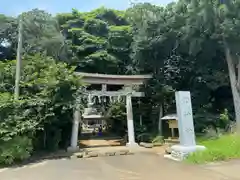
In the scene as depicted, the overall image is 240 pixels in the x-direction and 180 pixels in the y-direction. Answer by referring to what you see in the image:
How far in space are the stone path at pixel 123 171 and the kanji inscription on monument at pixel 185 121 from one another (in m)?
1.13

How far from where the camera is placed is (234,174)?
6797mm

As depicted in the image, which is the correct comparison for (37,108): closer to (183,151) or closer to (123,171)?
(123,171)

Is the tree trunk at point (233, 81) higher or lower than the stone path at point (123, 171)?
higher

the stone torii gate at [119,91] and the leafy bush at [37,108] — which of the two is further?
the stone torii gate at [119,91]

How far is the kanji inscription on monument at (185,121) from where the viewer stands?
31.7 ft

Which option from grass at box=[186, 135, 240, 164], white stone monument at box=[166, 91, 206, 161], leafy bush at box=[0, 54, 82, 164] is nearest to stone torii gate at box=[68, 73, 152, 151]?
leafy bush at box=[0, 54, 82, 164]

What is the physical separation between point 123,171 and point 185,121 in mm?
3503

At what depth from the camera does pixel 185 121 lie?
9859 mm

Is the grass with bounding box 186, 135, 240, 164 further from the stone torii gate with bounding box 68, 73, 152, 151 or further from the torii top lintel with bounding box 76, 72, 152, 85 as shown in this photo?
the torii top lintel with bounding box 76, 72, 152, 85

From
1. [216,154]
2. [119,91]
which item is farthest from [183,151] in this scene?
[119,91]

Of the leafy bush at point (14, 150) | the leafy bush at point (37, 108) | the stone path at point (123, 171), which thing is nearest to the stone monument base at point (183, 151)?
the stone path at point (123, 171)

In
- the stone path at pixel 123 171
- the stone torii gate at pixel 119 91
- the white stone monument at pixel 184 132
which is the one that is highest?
the stone torii gate at pixel 119 91

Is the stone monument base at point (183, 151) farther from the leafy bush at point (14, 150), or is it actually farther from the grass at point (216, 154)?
the leafy bush at point (14, 150)

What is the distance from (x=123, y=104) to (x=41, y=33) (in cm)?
972
